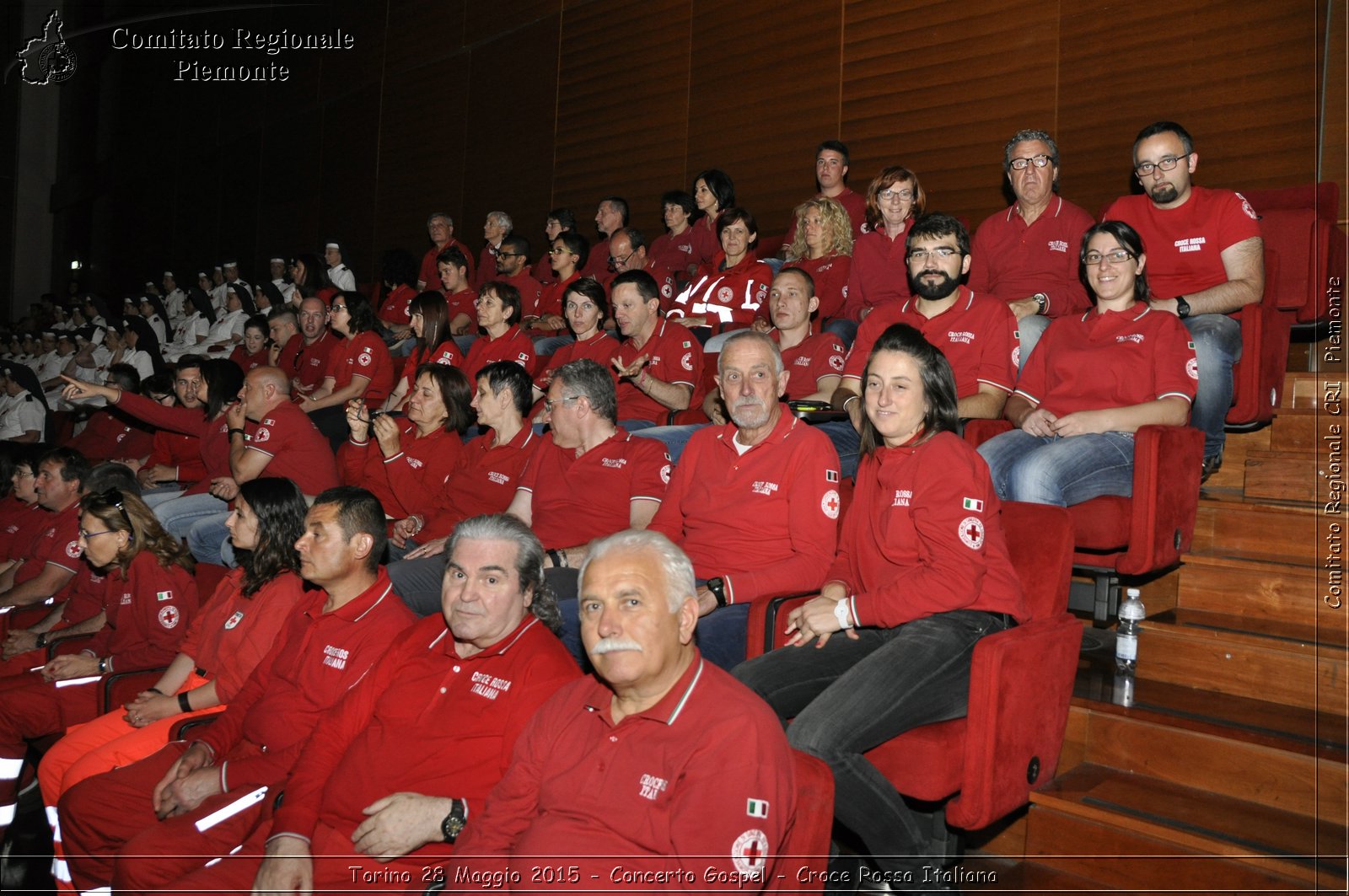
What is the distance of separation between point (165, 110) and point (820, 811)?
1594 cm

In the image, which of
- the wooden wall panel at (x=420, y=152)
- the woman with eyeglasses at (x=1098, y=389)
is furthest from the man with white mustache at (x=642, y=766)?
the wooden wall panel at (x=420, y=152)

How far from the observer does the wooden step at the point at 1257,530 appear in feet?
9.18

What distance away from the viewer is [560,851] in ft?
5.56

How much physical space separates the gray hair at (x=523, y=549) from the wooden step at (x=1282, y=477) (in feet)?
7.21

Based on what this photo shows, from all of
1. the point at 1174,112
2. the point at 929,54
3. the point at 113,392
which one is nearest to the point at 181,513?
the point at 113,392

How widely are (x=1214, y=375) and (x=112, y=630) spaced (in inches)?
151

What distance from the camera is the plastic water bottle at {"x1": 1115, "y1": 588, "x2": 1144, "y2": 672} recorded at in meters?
2.73

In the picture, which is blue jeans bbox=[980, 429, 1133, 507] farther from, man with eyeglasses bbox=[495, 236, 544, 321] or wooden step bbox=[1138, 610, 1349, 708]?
man with eyeglasses bbox=[495, 236, 544, 321]

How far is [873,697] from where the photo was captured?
2080mm

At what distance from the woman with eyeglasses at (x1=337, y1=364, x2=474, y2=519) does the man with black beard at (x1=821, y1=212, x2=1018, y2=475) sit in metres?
1.69

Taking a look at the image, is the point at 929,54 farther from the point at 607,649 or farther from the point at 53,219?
the point at 53,219

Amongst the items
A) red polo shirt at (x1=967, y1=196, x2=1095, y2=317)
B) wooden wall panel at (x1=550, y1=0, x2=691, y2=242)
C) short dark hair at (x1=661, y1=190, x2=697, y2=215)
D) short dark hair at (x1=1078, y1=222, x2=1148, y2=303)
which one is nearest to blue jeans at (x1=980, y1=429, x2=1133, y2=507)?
short dark hair at (x1=1078, y1=222, x2=1148, y2=303)

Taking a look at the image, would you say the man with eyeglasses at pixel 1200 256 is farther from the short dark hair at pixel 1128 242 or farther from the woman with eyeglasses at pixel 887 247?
the woman with eyeglasses at pixel 887 247

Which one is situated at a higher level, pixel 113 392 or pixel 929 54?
pixel 929 54
